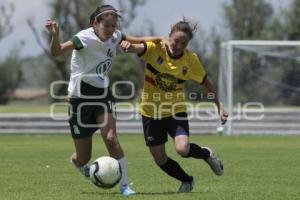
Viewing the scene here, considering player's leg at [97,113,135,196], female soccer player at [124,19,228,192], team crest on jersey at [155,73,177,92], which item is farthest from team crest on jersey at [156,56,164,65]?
player's leg at [97,113,135,196]

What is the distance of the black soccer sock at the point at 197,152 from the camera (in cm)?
1068

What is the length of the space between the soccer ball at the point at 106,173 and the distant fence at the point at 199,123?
58.5ft

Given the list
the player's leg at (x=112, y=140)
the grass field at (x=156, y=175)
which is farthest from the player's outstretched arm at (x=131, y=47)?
the grass field at (x=156, y=175)

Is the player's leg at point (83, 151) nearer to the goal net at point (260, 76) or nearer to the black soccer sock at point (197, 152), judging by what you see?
the black soccer sock at point (197, 152)

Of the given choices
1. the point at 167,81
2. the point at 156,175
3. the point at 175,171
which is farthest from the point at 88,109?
the point at 156,175

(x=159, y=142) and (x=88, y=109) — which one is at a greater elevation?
(x=88, y=109)

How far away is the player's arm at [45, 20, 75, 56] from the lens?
962cm

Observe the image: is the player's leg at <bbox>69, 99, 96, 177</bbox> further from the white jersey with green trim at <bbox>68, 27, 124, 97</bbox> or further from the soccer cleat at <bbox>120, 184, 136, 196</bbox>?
the soccer cleat at <bbox>120, 184, 136, 196</bbox>

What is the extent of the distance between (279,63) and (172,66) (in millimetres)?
20610

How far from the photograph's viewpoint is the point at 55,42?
9.83 metres

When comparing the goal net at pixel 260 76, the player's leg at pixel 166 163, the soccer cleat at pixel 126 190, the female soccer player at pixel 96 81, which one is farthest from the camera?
the goal net at pixel 260 76

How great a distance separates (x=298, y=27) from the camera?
189 ft

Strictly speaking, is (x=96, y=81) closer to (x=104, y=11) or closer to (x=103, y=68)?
(x=103, y=68)

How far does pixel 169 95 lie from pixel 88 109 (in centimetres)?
101
